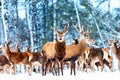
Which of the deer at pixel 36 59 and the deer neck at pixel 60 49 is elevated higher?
the deer neck at pixel 60 49

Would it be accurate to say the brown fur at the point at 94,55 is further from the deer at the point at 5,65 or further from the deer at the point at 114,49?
the deer at the point at 5,65

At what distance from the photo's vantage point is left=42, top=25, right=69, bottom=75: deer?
8.04ft

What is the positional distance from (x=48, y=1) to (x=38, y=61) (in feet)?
1.29

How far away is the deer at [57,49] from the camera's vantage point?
8.04 feet

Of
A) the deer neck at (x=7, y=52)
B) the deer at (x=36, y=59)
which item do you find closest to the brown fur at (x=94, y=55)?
the deer at (x=36, y=59)

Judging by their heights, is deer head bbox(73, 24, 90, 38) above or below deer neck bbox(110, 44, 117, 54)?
above

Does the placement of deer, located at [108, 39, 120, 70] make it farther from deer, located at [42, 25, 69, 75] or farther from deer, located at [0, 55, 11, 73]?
deer, located at [0, 55, 11, 73]

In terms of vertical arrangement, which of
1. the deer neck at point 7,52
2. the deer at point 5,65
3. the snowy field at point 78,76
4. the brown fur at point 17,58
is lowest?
the snowy field at point 78,76

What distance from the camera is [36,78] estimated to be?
246cm

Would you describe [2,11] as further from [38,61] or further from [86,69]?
[86,69]

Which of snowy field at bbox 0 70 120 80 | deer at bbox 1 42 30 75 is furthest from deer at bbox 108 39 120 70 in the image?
deer at bbox 1 42 30 75

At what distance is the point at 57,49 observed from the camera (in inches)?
96.7

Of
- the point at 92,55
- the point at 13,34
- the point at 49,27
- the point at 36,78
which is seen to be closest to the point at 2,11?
the point at 13,34

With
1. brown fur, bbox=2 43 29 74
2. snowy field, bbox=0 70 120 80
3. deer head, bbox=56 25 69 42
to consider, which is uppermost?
deer head, bbox=56 25 69 42
